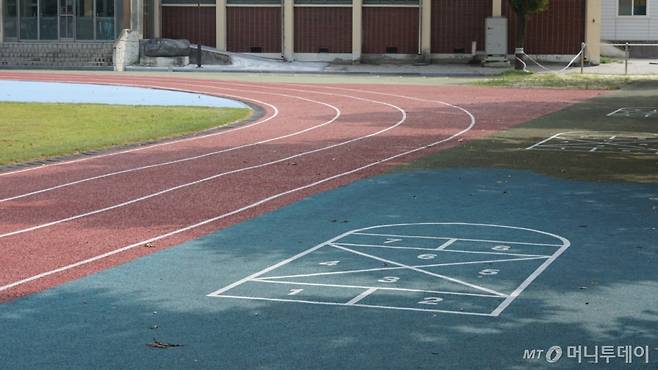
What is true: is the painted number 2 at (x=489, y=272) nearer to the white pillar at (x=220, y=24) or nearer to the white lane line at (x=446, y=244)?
the white lane line at (x=446, y=244)

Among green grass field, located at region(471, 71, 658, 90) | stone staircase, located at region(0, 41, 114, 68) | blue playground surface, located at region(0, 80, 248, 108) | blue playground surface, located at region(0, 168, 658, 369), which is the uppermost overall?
stone staircase, located at region(0, 41, 114, 68)

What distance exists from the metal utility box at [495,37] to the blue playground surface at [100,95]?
21858 millimetres

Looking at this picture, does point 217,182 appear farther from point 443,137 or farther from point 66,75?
point 66,75

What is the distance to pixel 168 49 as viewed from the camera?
63.0 m

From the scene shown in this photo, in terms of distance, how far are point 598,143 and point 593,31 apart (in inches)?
1464

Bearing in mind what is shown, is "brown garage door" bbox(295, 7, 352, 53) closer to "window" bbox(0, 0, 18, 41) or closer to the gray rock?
the gray rock

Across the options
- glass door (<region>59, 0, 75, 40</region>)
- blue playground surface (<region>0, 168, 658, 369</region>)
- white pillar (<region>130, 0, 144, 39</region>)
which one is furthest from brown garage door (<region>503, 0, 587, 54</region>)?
blue playground surface (<region>0, 168, 658, 369</region>)

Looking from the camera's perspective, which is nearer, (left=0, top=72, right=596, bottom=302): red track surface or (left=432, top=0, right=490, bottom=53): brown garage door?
(left=0, top=72, right=596, bottom=302): red track surface

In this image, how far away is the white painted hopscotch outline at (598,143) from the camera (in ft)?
85.1

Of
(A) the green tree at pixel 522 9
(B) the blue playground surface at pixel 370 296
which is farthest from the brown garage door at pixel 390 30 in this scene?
(B) the blue playground surface at pixel 370 296

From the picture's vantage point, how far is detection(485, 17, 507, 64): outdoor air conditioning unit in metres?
62.1

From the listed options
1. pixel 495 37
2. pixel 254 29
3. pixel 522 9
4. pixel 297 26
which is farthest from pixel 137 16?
pixel 522 9

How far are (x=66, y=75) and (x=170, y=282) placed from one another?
43.5m

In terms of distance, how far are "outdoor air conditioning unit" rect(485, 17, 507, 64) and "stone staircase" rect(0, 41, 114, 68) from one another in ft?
61.3
